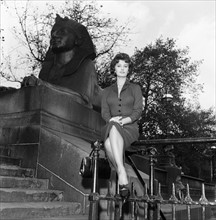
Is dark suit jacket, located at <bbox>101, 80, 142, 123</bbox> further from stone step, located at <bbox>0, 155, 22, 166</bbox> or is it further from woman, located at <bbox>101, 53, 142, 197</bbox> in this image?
stone step, located at <bbox>0, 155, 22, 166</bbox>

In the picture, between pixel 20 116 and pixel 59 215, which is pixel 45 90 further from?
pixel 59 215

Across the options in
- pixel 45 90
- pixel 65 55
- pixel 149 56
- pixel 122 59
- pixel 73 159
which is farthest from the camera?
pixel 149 56

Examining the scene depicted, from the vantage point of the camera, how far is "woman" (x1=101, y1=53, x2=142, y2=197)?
3.07 m

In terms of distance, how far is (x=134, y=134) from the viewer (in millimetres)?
3312

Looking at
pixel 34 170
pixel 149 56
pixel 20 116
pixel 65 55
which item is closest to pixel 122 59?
pixel 34 170

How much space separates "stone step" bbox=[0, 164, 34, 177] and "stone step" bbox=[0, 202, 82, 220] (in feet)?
3.38

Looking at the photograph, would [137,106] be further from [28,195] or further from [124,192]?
[28,195]

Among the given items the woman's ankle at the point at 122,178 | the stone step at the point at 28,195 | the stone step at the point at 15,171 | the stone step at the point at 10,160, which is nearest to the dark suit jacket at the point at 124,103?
the woman's ankle at the point at 122,178

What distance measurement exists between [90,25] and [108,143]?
19743 mm

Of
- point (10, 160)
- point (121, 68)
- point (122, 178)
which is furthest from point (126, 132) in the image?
point (10, 160)

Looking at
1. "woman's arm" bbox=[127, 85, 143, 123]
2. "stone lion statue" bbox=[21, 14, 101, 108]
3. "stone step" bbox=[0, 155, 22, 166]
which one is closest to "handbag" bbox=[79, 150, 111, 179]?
"woman's arm" bbox=[127, 85, 143, 123]

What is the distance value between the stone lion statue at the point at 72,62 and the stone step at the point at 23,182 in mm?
3143

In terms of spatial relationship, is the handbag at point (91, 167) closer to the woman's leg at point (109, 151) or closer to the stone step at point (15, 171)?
the woman's leg at point (109, 151)

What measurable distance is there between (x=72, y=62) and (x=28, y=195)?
475 cm
